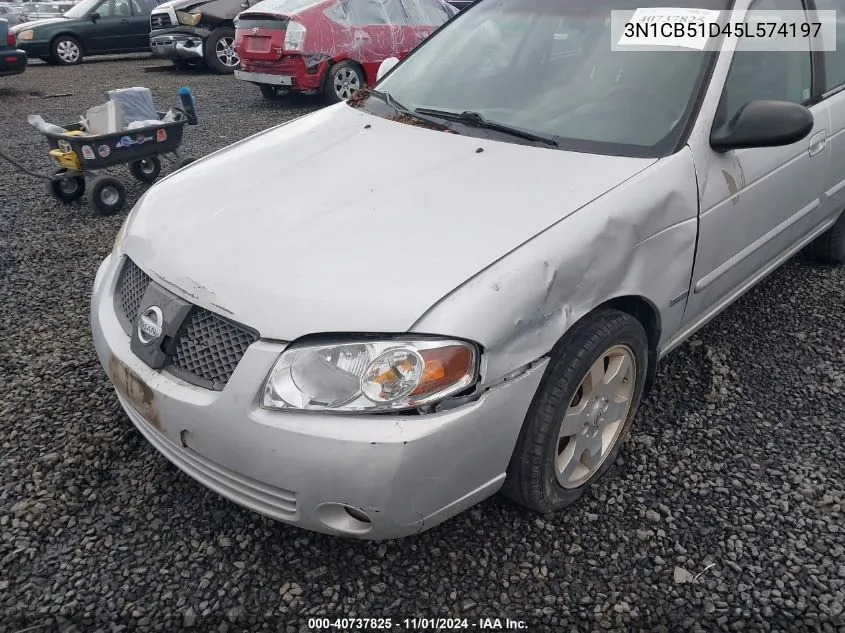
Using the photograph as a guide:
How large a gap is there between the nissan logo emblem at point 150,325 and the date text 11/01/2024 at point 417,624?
0.96 meters

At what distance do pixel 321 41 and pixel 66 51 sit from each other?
26.7ft

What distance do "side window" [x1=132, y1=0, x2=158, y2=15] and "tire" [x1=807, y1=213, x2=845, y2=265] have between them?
45.6ft

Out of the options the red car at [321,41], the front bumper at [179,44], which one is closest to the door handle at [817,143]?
the red car at [321,41]

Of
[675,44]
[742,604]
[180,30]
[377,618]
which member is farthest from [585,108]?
[180,30]

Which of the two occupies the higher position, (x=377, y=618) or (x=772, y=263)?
(x=772, y=263)

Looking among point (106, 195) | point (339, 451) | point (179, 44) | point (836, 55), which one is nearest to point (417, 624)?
point (339, 451)

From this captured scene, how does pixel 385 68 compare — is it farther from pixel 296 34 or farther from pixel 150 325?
pixel 296 34

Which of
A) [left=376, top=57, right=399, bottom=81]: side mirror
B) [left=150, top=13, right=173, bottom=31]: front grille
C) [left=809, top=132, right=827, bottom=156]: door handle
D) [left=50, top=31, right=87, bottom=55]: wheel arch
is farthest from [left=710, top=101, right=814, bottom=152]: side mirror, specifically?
[left=50, top=31, right=87, bottom=55]: wheel arch

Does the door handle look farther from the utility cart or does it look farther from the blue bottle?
the blue bottle

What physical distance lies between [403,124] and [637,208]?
107 cm

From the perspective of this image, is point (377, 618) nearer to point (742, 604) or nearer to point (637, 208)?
point (742, 604)

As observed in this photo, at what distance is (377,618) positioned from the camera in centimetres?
195

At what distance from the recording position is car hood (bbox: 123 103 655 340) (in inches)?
70.4

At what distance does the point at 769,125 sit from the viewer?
227 cm
